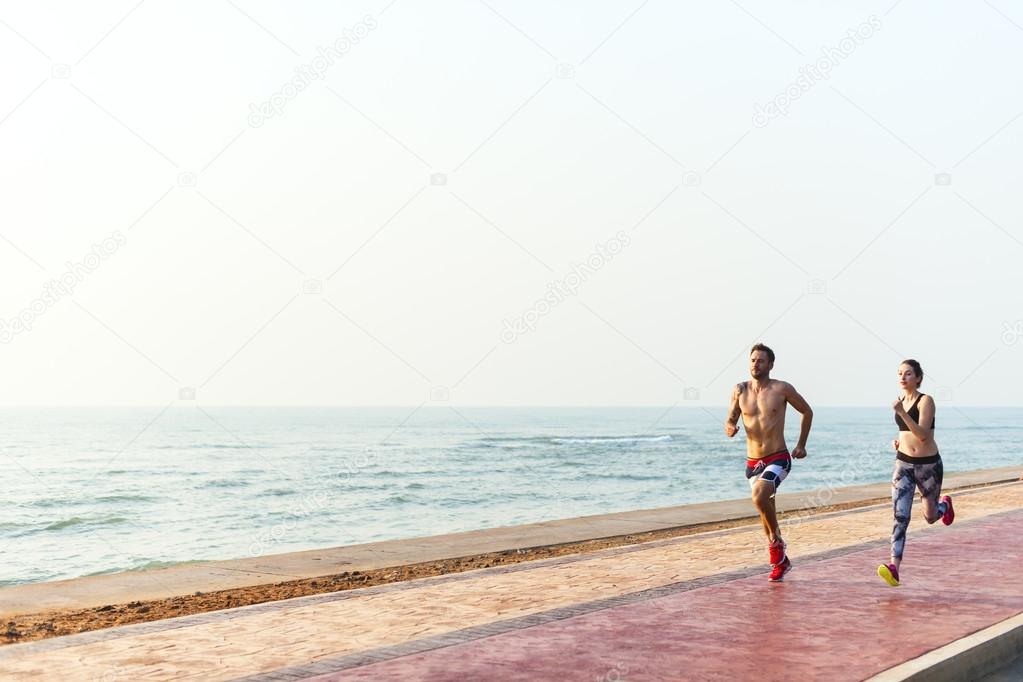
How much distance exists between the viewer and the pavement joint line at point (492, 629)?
19.6 feet

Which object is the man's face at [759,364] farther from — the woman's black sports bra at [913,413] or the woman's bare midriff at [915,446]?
the woman's bare midriff at [915,446]

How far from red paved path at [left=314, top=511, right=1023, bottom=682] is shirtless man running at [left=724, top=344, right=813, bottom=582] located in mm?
454

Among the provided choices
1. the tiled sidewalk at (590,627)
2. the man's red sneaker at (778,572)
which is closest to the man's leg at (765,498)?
the man's red sneaker at (778,572)

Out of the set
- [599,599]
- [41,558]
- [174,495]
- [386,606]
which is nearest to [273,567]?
[386,606]

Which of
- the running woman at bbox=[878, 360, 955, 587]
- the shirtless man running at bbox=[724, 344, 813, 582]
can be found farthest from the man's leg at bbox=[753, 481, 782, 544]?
the running woman at bbox=[878, 360, 955, 587]

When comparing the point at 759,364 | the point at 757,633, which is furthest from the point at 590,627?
the point at 759,364

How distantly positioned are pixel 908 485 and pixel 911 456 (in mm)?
258

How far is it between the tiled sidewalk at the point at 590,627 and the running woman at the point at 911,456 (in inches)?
17.5

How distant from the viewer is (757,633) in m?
6.84

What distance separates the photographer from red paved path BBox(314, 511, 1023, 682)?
5.85 metres

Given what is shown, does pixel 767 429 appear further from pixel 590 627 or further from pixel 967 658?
pixel 967 658

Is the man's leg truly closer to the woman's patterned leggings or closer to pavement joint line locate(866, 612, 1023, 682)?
the woman's patterned leggings

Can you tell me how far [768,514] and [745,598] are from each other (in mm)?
973

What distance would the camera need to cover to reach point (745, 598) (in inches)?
324
